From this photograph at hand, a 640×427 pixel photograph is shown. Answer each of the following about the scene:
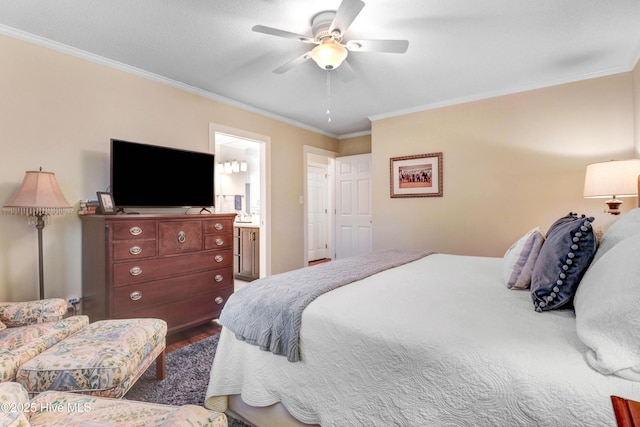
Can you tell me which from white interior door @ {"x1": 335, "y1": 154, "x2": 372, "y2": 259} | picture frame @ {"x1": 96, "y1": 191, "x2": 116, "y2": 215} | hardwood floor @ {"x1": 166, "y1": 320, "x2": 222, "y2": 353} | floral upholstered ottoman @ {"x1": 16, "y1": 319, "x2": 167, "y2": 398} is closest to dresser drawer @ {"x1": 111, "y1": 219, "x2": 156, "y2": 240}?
picture frame @ {"x1": 96, "y1": 191, "x2": 116, "y2": 215}

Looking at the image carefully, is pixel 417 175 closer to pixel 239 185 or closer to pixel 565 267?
pixel 565 267

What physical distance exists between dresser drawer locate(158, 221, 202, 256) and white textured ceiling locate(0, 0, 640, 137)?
4.74 ft

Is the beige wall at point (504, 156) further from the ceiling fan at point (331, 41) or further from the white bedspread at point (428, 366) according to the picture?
the white bedspread at point (428, 366)

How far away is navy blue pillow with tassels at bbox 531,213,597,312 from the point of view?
1.17 meters

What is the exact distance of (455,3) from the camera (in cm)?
197

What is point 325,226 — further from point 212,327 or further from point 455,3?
point 455,3

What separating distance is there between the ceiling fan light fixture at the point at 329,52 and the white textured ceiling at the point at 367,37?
0.20 metres

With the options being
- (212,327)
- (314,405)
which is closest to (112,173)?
(212,327)

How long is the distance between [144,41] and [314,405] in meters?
2.76

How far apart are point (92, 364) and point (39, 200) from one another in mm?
1319

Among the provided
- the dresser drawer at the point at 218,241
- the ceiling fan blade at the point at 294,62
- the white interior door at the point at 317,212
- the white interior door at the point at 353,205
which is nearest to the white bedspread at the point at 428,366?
the dresser drawer at the point at 218,241

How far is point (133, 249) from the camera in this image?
Answer: 2.37 metres

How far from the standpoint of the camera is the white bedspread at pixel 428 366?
0.82 meters

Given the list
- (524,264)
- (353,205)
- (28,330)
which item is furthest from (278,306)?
(353,205)
